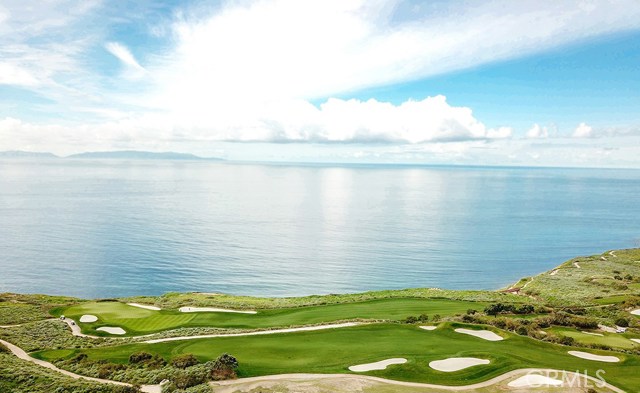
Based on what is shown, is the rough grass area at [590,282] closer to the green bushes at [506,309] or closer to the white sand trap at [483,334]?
the green bushes at [506,309]

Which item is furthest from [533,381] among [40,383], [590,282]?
[590,282]

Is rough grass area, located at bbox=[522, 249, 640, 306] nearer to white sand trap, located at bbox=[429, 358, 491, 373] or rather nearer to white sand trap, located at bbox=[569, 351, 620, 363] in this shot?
white sand trap, located at bbox=[569, 351, 620, 363]

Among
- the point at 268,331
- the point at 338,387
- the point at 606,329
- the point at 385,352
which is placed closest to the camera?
the point at 338,387

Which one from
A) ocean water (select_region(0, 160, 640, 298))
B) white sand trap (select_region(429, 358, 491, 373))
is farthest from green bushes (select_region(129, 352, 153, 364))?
ocean water (select_region(0, 160, 640, 298))

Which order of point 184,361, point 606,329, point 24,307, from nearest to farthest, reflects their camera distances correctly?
point 184,361, point 606,329, point 24,307

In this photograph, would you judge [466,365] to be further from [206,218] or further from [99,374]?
[206,218]

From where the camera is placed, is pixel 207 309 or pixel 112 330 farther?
pixel 207 309

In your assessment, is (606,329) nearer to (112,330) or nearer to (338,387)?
(338,387)
